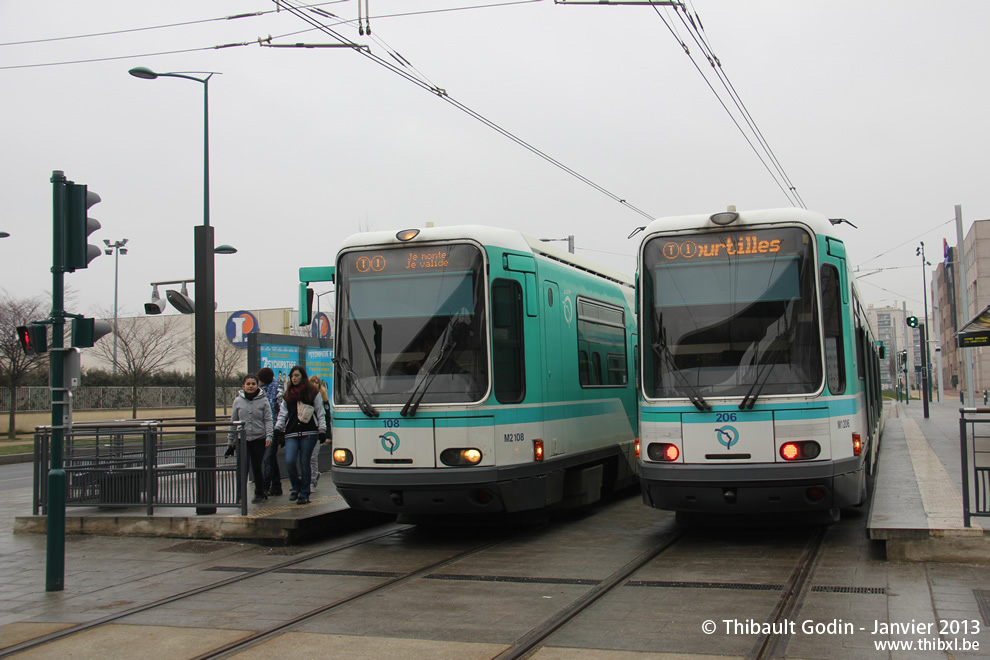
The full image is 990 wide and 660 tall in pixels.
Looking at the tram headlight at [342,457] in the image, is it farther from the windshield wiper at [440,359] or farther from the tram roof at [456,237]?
the tram roof at [456,237]

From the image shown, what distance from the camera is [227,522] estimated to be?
417 inches

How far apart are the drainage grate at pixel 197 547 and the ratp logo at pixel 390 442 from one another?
226 centimetres

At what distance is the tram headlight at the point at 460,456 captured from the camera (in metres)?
9.49

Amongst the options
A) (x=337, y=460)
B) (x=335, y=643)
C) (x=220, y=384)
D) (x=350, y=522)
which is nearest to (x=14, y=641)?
(x=335, y=643)

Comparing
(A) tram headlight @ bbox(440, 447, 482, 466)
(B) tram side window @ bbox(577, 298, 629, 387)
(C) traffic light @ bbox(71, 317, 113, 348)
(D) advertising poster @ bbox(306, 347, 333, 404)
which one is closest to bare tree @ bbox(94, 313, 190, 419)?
(D) advertising poster @ bbox(306, 347, 333, 404)

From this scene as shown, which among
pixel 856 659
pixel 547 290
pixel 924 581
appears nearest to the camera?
pixel 856 659

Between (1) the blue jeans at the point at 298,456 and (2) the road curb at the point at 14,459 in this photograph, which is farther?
(2) the road curb at the point at 14,459

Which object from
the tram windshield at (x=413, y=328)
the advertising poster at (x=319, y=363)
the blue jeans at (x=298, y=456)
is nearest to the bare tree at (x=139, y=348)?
the advertising poster at (x=319, y=363)

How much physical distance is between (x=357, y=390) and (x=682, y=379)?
3.31 m

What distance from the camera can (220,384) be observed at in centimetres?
5222

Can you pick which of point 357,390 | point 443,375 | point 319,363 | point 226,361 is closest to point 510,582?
point 443,375

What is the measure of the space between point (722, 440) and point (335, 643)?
4.35 meters

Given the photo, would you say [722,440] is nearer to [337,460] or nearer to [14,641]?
[337,460]

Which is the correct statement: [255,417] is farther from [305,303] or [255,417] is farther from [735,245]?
[735,245]
